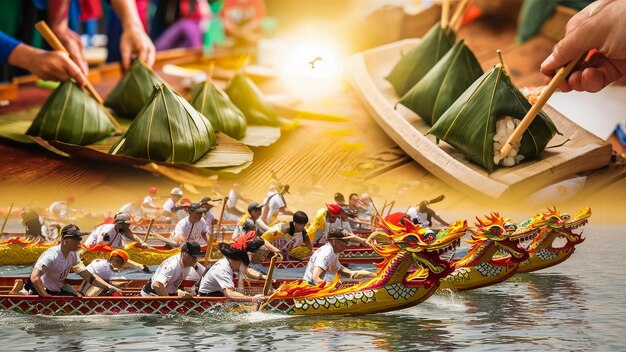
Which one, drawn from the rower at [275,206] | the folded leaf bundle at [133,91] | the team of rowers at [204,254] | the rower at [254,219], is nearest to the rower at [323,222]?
the team of rowers at [204,254]

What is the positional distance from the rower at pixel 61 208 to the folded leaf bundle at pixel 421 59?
6.02 feet

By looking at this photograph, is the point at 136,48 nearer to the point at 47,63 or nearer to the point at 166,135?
the point at 47,63

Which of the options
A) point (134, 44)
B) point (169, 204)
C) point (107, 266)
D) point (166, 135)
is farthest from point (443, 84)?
point (169, 204)

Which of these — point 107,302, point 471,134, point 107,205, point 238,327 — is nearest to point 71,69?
point 107,205

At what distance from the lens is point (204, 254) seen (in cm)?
661

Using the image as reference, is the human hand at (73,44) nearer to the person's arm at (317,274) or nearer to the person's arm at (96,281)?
the person's arm at (96,281)

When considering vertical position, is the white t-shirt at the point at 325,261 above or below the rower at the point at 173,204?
below

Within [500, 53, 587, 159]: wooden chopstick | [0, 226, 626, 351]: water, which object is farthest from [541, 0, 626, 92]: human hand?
[0, 226, 626, 351]: water

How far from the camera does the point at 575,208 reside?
627cm

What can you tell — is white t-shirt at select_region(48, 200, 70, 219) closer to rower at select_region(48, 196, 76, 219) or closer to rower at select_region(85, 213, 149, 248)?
rower at select_region(48, 196, 76, 219)

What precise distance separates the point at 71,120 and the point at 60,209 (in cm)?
129

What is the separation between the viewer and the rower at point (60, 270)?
5980 mm

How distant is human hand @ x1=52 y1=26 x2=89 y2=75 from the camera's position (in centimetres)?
636

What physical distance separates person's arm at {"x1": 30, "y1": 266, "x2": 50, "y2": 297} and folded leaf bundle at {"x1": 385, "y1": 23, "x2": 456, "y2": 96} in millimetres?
2100
